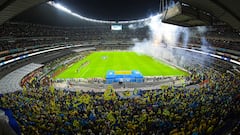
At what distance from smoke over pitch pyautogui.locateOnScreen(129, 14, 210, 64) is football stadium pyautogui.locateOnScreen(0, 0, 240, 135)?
0.37m

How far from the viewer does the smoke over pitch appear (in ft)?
182

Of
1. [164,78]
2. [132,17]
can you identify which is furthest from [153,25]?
[164,78]

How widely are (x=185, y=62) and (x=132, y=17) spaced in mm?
44565

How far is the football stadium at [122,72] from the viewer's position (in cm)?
1142

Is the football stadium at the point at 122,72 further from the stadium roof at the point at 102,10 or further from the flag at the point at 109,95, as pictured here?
the stadium roof at the point at 102,10

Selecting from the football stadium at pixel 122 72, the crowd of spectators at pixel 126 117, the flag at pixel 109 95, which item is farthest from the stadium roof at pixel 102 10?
the flag at pixel 109 95

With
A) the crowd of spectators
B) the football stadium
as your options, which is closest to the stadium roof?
the football stadium

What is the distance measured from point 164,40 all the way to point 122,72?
3906 cm

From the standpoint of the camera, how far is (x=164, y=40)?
238ft

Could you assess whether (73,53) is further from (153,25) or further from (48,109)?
(48,109)

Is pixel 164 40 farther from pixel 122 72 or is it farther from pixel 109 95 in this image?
pixel 109 95

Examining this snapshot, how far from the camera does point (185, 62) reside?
1852 inches

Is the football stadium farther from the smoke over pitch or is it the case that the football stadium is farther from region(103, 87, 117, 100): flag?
the smoke over pitch

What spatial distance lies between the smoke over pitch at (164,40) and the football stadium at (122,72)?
37 centimetres
